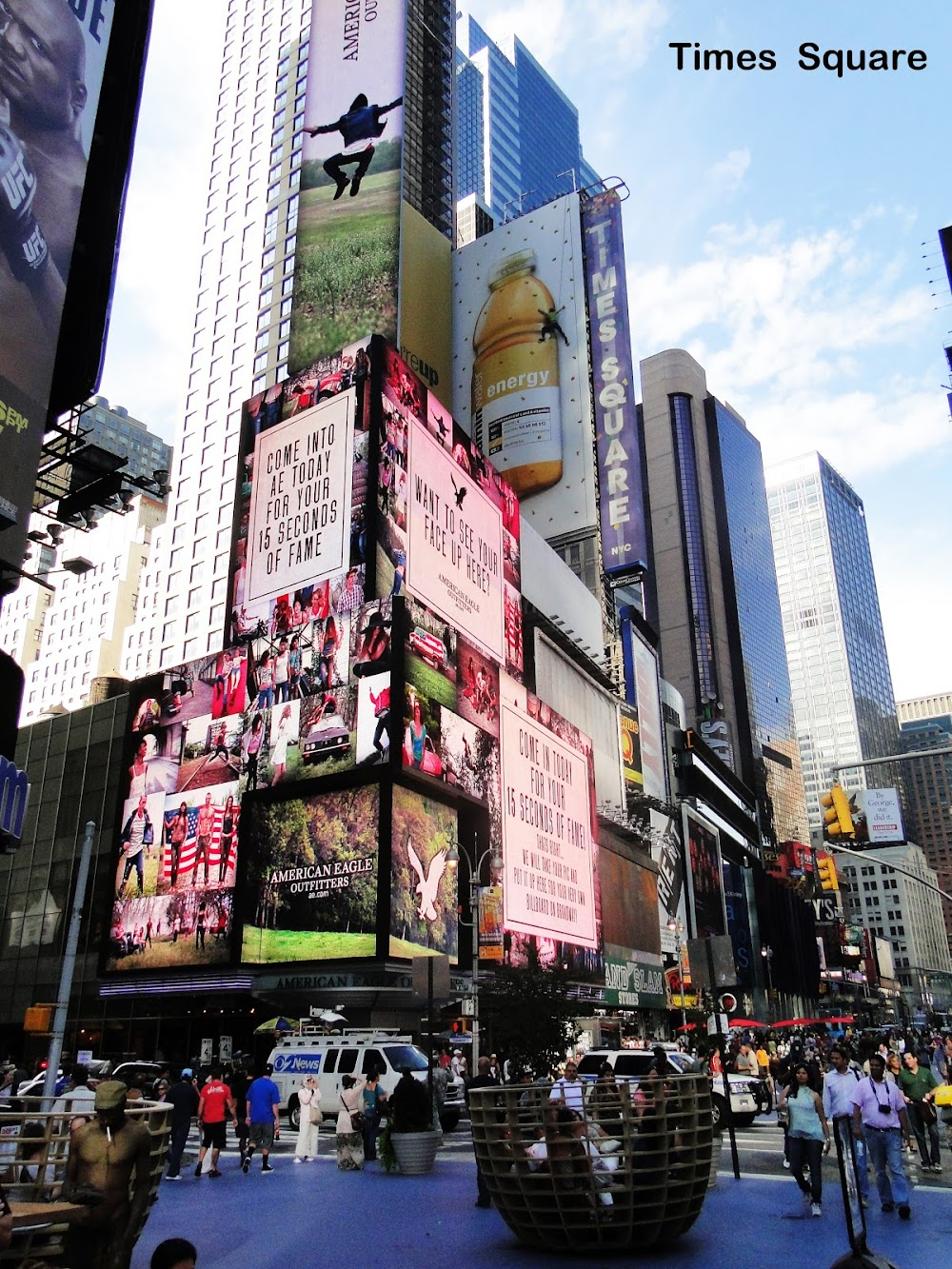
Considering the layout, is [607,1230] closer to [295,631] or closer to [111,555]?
[295,631]

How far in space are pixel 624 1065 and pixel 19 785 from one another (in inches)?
563

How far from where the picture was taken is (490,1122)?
32.0 ft

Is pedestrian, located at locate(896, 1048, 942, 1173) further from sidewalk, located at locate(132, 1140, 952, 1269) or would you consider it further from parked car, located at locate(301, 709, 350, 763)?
parked car, located at locate(301, 709, 350, 763)

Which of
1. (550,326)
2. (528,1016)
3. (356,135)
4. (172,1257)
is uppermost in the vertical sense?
(356,135)

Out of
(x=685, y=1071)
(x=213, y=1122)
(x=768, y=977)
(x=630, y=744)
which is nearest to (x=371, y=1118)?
(x=213, y=1122)

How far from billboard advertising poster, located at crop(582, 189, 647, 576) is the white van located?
5161 cm

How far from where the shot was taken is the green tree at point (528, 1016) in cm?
3647

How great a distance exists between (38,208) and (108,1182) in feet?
78.0

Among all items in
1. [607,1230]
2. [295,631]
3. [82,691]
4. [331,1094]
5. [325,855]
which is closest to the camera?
[607,1230]

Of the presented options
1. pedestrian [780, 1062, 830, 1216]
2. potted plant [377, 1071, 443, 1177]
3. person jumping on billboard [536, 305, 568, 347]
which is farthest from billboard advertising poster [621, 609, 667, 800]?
pedestrian [780, 1062, 830, 1216]

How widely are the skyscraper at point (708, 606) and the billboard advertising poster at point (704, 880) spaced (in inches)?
2378

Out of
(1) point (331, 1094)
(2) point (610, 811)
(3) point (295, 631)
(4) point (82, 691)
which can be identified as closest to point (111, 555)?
(4) point (82, 691)

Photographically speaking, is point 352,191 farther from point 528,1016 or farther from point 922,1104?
point 922,1104

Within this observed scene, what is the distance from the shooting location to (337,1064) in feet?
87.4
